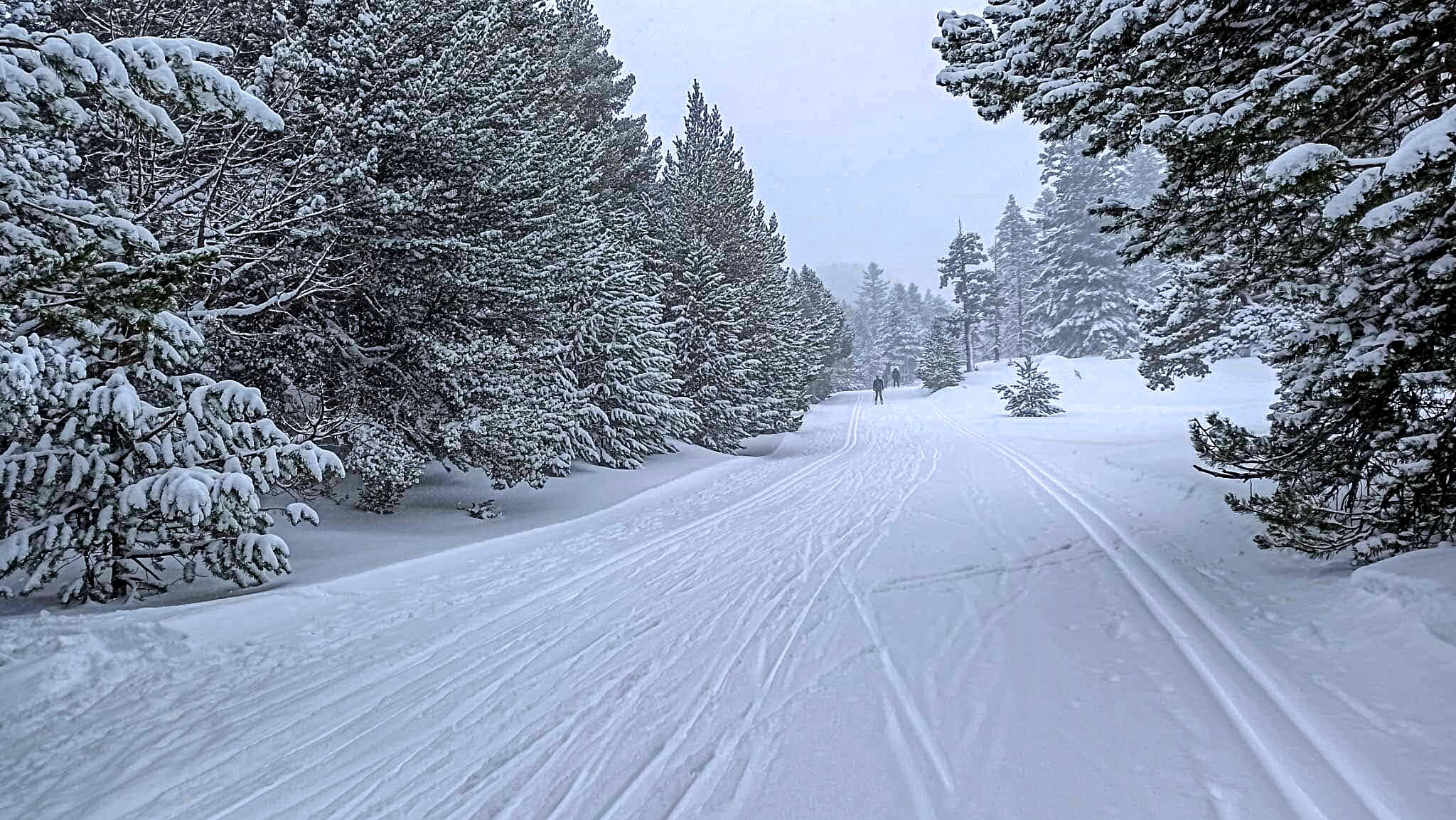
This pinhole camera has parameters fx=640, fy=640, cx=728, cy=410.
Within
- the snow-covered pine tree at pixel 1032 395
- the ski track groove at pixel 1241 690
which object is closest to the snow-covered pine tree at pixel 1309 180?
the ski track groove at pixel 1241 690

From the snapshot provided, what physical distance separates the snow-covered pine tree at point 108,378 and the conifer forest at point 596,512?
1.5 inches

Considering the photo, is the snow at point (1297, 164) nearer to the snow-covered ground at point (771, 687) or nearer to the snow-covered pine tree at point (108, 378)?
the snow-covered ground at point (771, 687)

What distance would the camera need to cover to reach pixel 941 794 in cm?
271

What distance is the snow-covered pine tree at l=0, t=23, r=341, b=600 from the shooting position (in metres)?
3.35

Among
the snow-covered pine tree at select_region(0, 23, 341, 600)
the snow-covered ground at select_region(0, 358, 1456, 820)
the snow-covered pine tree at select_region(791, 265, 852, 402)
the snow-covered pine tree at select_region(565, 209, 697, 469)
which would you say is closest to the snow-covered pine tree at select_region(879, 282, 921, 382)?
the snow-covered pine tree at select_region(791, 265, 852, 402)

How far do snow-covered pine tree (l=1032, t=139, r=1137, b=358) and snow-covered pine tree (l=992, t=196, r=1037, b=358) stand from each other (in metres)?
12.2

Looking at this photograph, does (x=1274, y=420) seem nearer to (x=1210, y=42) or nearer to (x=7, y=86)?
(x=1210, y=42)

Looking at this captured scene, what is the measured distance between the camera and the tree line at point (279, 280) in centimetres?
377

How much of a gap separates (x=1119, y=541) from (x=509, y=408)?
8.18 m

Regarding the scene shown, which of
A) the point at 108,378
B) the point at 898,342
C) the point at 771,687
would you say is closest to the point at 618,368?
the point at 108,378

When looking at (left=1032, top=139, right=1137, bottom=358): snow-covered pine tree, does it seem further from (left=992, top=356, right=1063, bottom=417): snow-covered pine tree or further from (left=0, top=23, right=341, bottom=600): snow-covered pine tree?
(left=0, top=23, right=341, bottom=600): snow-covered pine tree

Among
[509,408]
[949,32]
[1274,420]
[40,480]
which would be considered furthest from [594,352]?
[1274,420]

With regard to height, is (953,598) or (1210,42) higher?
(1210,42)

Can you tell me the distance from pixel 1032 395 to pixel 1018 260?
114ft
